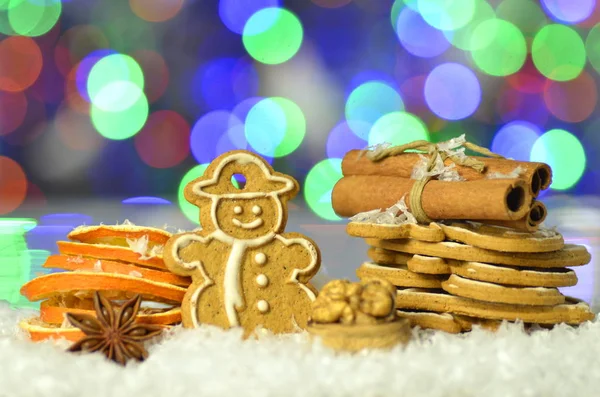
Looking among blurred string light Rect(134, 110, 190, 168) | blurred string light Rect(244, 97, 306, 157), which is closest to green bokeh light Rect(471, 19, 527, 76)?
blurred string light Rect(244, 97, 306, 157)

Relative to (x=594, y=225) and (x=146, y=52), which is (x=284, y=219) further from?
(x=146, y=52)

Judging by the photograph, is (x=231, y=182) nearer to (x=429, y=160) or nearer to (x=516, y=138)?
(x=429, y=160)

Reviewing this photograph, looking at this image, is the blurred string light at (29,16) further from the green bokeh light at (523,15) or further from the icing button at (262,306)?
the icing button at (262,306)

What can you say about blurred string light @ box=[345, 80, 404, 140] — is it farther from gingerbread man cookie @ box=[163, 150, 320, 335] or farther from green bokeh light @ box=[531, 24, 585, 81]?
gingerbread man cookie @ box=[163, 150, 320, 335]

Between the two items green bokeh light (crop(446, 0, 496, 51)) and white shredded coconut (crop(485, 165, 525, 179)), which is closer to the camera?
white shredded coconut (crop(485, 165, 525, 179))

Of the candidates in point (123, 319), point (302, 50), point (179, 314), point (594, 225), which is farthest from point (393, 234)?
point (302, 50)

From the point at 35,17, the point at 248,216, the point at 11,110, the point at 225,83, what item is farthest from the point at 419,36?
the point at 248,216
